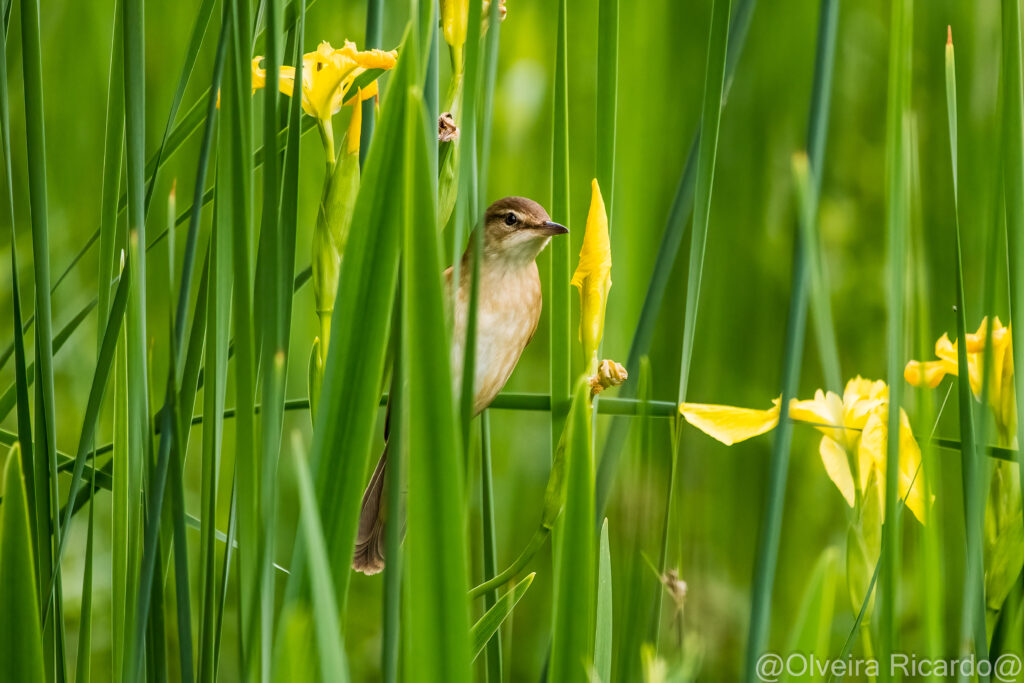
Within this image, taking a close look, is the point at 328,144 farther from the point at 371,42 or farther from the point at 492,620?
the point at 492,620

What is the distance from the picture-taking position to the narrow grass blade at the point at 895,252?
0.29 m

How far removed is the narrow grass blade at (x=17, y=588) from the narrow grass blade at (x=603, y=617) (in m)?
0.20

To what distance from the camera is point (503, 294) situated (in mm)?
667

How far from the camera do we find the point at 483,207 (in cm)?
32

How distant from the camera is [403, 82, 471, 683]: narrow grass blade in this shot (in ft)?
0.70

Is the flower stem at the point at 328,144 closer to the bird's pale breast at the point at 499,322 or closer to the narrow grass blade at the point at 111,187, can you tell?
the narrow grass blade at the point at 111,187

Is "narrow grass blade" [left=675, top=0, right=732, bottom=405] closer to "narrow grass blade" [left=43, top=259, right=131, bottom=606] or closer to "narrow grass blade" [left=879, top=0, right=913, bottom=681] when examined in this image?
"narrow grass blade" [left=879, top=0, right=913, bottom=681]

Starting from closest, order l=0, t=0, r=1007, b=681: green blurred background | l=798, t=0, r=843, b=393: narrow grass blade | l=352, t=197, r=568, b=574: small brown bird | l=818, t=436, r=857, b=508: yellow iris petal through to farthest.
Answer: l=798, t=0, r=843, b=393: narrow grass blade < l=818, t=436, r=857, b=508: yellow iris petal < l=352, t=197, r=568, b=574: small brown bird < l=0, t=0, r=1007, b=681: green blurred background

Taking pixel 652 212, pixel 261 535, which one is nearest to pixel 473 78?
pixel 261 535

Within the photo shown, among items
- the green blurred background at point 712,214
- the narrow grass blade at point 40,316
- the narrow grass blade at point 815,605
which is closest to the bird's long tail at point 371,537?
the narrow grass blade at point 40,316

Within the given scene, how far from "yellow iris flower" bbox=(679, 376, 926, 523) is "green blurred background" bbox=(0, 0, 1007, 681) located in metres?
0.44

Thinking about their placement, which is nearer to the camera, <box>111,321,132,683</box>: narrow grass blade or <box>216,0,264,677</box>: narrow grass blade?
<box>216,0,264,677</box>: narrow grass blade

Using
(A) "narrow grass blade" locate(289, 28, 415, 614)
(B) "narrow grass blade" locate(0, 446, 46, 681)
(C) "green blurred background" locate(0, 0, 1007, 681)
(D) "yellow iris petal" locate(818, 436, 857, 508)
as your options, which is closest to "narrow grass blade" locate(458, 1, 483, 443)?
(A) "narrow grass blade" locate(289, 28, 415, 614)

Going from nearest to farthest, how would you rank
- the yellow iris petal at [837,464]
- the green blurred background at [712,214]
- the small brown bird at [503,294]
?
the yellow iris petal at [837,464] → the small brown bird at [503,294] → the green blurred background at [712,214]
